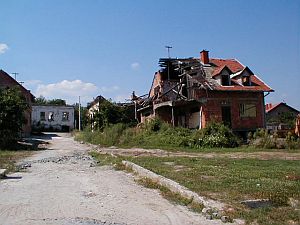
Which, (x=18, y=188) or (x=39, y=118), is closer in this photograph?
(x=18, y=188)

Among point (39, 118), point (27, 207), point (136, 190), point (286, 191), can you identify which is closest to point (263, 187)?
point (286, 191)

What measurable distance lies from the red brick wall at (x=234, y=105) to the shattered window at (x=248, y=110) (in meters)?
0.28

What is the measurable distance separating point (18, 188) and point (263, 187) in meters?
6.99

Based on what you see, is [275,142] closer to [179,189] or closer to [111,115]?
[179,189]

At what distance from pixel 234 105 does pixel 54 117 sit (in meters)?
51.4

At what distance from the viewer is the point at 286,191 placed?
947cm

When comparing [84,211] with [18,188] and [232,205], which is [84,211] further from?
[18,188]

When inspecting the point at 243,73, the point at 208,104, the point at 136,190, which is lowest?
the point at 136,190

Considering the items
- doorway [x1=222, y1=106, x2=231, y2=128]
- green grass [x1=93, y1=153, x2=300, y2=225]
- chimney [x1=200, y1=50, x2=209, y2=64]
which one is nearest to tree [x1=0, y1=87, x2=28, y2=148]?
doorway [x1=222, y1=106, x2=231, y2=128]

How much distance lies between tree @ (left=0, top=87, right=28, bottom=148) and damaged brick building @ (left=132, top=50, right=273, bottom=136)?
13.4 metres

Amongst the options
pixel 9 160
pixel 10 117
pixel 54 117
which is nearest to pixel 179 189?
pixel 9 160

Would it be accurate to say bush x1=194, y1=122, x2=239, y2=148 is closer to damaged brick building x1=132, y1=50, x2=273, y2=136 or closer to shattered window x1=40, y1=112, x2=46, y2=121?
damaged brick building x1=132, y1=50, x2=273, y2=136

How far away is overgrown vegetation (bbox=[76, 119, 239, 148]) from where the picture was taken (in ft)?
101

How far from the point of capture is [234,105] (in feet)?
→ 119
